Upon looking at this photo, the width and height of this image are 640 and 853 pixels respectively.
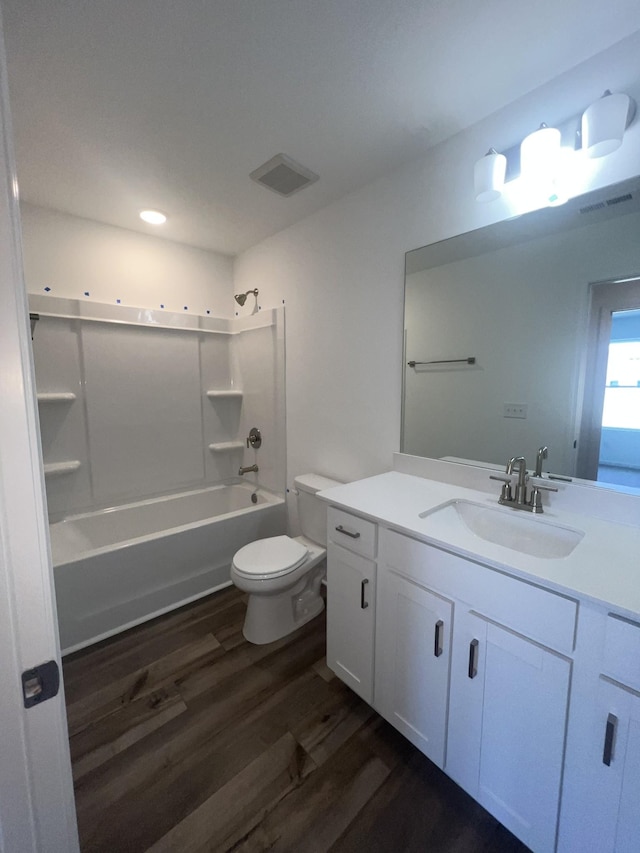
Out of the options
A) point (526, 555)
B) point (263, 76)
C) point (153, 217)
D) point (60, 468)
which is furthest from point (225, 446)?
point (526, 555)

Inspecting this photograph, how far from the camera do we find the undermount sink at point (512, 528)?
120cm

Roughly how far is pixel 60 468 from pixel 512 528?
2609 mm

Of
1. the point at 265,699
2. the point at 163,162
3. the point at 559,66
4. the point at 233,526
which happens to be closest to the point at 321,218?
the point at 163,162

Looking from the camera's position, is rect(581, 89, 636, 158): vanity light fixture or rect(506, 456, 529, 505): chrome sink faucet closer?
rect(581, 89, 636, 158): vanity light fixture

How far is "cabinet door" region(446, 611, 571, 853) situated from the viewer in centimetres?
91

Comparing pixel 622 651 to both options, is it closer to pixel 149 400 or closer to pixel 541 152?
pixel 541 152

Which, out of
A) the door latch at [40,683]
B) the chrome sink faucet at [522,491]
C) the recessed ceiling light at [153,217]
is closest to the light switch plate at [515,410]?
the chrome sink faucet at [522,491]

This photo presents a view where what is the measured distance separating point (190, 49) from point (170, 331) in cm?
183

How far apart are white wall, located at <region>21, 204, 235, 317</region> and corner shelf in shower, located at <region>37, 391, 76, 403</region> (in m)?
0.64

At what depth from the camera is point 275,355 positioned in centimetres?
263

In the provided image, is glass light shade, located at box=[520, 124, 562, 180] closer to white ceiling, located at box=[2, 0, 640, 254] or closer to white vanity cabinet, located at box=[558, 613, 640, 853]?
white ceiling, located at box=[2, 0, 640, 254]

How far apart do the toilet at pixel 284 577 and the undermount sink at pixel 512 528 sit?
32.9 inches

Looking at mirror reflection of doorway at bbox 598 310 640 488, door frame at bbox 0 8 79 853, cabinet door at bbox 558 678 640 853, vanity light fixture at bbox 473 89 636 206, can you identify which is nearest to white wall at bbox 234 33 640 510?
vanity light fixture at bbox 473 89 636 206

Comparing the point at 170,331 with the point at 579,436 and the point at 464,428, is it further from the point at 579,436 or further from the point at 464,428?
the point at 579,436
